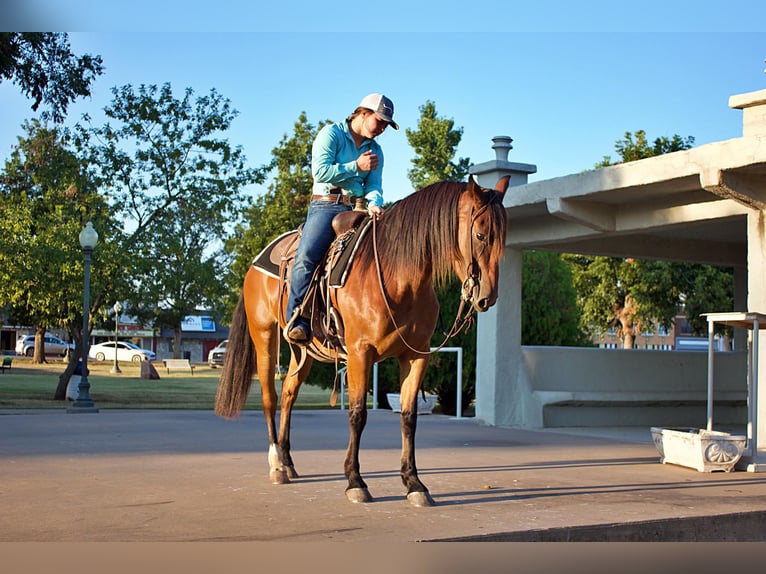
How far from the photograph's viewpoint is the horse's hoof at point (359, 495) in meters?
5.79

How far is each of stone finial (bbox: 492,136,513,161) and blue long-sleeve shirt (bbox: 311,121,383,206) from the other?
633cm

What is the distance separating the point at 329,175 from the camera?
20.8 feet

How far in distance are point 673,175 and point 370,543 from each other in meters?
6.50

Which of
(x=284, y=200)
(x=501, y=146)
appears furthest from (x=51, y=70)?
(x=284, y=200)

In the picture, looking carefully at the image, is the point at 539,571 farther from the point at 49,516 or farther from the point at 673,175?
the point at 673,175

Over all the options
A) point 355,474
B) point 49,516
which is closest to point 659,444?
point 355,474

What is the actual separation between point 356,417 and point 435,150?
1265 inches

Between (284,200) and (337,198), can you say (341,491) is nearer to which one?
(337,198)

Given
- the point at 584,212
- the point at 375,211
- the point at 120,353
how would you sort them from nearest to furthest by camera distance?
1. the point at 375,211
2. the point at 584,212
3. the point at 120,353

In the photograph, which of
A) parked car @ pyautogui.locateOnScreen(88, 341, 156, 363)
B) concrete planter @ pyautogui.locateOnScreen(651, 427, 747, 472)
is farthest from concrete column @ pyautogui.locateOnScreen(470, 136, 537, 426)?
parked car @ pyautogui.locateOnScreen(88, 341, 156, 363)

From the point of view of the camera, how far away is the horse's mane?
218 inches

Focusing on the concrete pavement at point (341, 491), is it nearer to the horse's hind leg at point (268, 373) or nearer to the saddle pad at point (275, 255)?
the horse's hind leg at point (268, 373)

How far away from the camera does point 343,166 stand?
6.38m

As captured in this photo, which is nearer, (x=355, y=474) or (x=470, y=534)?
(x=470, y=534)
